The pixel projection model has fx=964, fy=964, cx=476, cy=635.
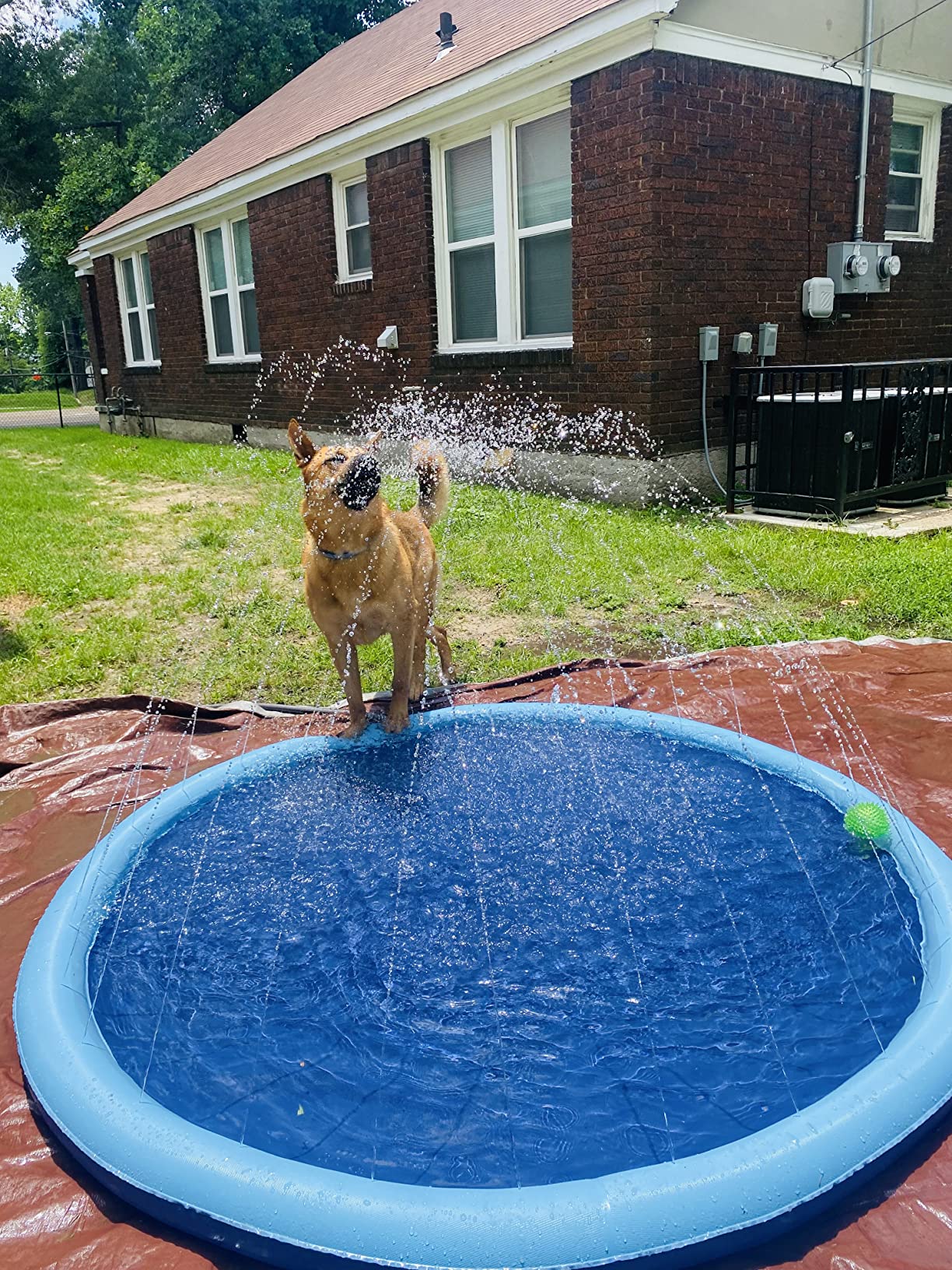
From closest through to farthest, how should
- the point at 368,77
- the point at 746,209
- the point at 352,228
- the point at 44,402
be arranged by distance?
the point at 746,209 < the point at 352,228 < the point at 368,77 < the point at 44,402

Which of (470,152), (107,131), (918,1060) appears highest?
(107,131)

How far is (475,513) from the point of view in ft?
31.1

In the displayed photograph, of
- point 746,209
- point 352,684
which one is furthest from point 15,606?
point 746,209

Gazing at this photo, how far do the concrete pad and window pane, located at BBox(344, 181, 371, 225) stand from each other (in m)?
6.95

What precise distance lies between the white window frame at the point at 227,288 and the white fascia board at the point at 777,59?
8534 millimetres

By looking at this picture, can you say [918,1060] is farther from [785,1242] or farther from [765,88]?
[765,88]

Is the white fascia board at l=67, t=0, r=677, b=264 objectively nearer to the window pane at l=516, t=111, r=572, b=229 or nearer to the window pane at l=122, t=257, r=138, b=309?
the window pane at l=516, t=111, r=572, b=229

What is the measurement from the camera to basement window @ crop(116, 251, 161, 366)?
19938mm

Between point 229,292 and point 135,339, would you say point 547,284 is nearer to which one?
point 229,292

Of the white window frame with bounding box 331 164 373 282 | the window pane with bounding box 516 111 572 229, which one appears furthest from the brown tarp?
the white window frame with bounding box 331 164 373 282

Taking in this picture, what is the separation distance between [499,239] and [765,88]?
2.98 meters

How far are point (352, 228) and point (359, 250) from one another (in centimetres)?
28

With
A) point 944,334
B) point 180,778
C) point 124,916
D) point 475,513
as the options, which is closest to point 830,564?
point 475,513

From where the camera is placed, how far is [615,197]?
9047 mm
